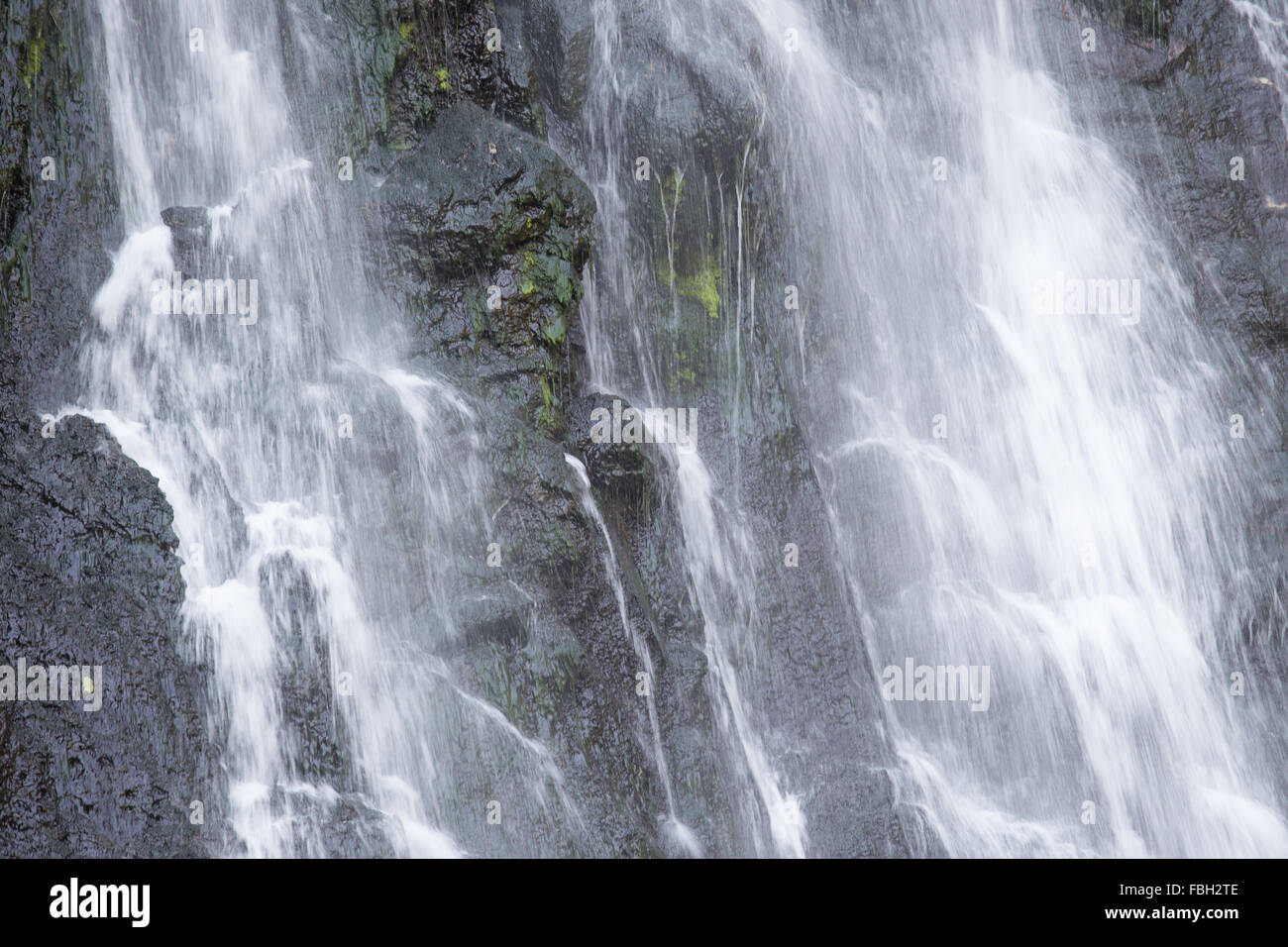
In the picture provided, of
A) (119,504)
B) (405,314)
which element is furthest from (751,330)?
(119,504)

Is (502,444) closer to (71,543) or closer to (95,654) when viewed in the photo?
(71,543)
